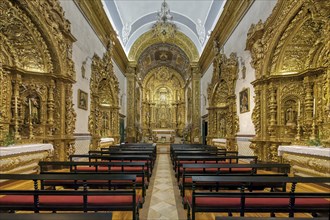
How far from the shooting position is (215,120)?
15.0 m

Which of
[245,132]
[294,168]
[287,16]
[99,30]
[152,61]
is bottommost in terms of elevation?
[294,168]

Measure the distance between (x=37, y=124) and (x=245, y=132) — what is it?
26.8 ft

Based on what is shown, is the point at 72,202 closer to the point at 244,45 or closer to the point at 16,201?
the point at 16,201

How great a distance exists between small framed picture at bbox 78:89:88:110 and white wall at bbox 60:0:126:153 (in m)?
0.18

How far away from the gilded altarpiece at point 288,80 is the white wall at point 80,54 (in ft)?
23.2

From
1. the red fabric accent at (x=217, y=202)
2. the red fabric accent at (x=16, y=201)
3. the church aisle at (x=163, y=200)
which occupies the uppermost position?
the red fabric accent at (x=16, y=201)

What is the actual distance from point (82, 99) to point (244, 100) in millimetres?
7204

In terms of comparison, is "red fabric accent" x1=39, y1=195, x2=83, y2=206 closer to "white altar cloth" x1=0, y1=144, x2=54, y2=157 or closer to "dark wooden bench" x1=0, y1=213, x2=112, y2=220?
"dark wooden bench" x1=0, y1=213, x2=112, y2=220

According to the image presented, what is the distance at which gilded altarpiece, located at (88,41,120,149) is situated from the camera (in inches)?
422

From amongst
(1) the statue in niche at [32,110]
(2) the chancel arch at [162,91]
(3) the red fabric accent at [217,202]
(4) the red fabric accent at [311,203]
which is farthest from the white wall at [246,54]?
(2) the chancel arch at [162,91]

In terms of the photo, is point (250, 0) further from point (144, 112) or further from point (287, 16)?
point (144, 112)

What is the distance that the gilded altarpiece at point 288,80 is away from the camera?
6.52 metres

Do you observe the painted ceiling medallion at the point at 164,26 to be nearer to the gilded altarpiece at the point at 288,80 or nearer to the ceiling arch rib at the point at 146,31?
the ceiling arch rib at the point at 146,31

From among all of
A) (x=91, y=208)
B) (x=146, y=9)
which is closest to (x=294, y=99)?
(x=91, y=208)
